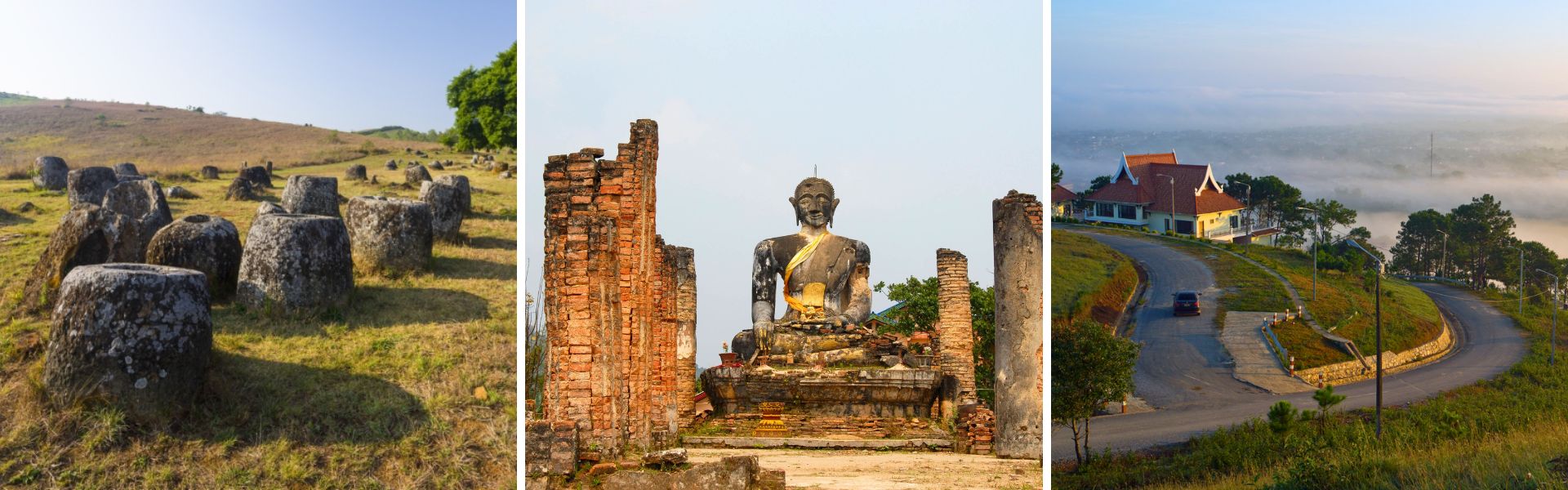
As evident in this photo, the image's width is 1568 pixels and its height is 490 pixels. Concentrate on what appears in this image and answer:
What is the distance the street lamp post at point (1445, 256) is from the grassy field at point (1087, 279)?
13.5 ft

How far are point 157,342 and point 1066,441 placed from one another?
42.7 ft

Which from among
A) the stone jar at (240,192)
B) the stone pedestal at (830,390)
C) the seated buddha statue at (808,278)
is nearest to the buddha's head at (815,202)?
the seated buddha statue at (808,278)

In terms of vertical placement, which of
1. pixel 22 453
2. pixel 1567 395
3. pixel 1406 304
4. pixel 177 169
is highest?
pixel 177 169

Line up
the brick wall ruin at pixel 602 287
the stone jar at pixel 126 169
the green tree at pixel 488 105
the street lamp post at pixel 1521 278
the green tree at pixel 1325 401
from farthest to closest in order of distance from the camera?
the green tree at pixel 488 105
the stone jar at pixel 126 169
the street lamp post at pixel 1521 278
the green tree at pixel 1325 401
the brick wall ruin at pixel 602 287

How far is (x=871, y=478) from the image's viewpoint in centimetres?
966

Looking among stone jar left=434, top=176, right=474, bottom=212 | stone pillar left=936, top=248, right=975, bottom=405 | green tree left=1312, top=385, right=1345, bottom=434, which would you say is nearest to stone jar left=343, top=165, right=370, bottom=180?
stone jar left=434, top=176, right=474, bottom=212

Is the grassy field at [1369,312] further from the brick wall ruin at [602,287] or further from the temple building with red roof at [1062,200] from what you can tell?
the brick wall ruin at [602,287]

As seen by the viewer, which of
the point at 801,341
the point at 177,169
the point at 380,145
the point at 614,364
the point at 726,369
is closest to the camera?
the point at 614,364

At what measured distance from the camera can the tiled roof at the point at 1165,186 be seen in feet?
55.2

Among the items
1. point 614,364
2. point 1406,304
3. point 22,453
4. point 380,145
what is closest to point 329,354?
point 22,453

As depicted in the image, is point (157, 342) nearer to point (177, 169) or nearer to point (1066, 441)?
point (1066, 441)

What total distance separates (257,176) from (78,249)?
31.7ft

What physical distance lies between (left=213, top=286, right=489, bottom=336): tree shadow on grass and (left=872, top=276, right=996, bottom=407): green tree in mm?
7314

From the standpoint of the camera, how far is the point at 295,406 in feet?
55.0
